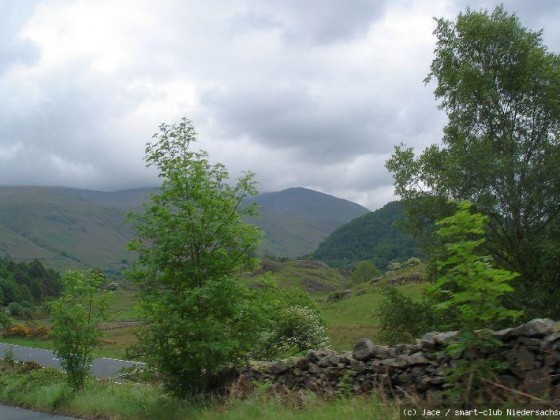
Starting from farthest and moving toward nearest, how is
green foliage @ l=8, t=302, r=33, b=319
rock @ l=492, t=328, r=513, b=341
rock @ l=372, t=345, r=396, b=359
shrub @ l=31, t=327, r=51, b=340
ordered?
green foliage @ l=8, t=302, r=33, b=319
shrub @ l=31, t=327, r=51, b=340
rock @ l=372, t=345, r=396, b=359
rock @ l=492, t=328, r=513, b=341

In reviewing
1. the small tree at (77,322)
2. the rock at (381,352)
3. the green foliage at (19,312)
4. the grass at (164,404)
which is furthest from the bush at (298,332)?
the green foliage at (19,312)

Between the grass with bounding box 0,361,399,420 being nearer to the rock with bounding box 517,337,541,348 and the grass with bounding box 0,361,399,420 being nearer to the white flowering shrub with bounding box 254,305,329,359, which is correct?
the rock with bounding box 517,337,541,348

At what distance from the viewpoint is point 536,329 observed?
831 cm

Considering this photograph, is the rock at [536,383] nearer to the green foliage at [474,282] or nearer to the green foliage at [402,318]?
the green foliage at [474,282]

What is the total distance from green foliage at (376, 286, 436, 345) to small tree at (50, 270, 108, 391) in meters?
9.56

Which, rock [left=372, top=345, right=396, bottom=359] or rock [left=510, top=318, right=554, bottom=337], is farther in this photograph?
rock [left=372, top=345, right=396, bottom=359]

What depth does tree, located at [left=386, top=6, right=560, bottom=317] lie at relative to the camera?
17.9 metres

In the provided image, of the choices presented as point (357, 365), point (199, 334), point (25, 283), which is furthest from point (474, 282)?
point (25, 283)

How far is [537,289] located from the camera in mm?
17594

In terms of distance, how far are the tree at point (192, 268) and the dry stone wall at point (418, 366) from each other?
119cm

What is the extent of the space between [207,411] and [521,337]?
240 inches

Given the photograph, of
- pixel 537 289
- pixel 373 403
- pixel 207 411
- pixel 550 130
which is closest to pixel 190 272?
pixel 207 411

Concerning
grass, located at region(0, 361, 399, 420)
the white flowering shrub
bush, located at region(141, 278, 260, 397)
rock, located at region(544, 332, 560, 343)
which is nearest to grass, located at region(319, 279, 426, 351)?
the white flowering shrub

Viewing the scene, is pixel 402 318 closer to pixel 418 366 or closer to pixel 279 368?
pixel 279 368
